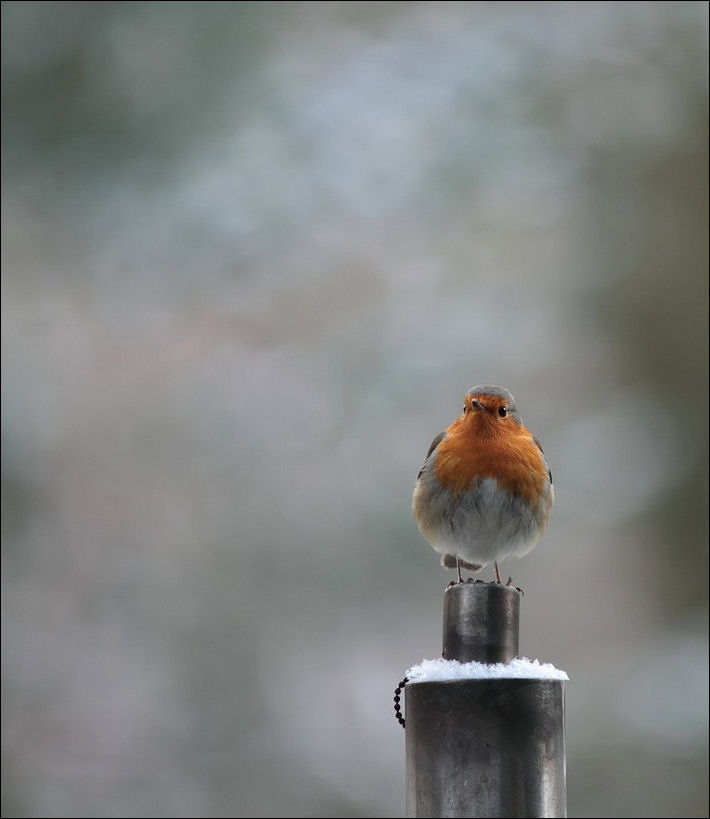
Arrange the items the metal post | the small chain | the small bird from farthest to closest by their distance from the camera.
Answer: the small bird
the small chain
the metal post

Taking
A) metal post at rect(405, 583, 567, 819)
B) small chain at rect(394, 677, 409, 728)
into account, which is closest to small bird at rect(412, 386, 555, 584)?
small chain at rect(394, 677, 409, 728)

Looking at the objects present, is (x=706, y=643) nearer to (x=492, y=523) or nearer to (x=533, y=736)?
(x=492, y=523)

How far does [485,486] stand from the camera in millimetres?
2344

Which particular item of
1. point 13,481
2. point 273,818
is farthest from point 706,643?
point 13,481

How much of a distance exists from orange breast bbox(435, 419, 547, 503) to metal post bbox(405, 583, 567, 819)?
2.24 feet

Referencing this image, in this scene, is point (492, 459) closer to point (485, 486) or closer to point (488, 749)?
point (485, 486)

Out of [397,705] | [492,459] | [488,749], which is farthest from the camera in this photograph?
[492,459]

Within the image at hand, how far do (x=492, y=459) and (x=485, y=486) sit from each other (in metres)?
0.08

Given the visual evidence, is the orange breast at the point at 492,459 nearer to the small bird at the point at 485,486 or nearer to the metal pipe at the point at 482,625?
the small bird at the point at 485,486

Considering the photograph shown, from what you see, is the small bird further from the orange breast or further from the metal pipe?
the metal pipe

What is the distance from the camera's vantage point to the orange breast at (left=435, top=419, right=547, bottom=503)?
7.54 ft

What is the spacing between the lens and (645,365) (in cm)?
690

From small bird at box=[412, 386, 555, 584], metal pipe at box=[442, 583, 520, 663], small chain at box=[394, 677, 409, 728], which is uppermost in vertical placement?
small bird at box=[412, 386, 555, 584]

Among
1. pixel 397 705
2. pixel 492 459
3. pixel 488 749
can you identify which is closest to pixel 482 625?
pixel 488 749
